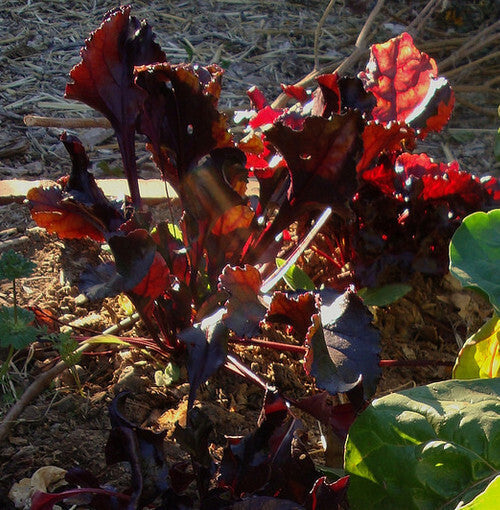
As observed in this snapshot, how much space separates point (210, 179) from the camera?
1567 millimetres

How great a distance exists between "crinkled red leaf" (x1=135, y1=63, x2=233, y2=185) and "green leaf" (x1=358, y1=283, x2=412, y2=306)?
517mm

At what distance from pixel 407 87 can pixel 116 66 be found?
2.46 ft

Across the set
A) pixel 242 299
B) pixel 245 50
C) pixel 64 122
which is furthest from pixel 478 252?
pixel 245 50

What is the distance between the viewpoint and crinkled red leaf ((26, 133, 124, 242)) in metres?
1.63

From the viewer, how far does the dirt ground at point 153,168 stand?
4.94 ft

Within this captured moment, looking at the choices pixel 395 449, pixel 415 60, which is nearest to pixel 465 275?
pixel 395 449

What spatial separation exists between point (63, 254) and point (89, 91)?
1.62 feet

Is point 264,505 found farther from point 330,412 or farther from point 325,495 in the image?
point 330,412

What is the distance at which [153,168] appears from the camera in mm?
2746

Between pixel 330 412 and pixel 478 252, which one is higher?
pixel 478 252

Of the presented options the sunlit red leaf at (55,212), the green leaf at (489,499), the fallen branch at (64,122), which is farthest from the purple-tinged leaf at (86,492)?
the fallen branch at (64,122)

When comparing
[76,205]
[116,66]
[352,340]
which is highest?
[116,66]

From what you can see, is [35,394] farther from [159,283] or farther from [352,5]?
[352,5]

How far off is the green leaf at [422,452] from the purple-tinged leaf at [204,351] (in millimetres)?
277
